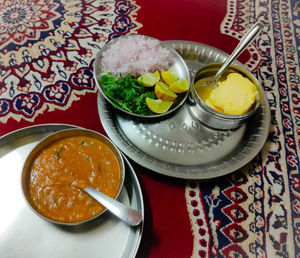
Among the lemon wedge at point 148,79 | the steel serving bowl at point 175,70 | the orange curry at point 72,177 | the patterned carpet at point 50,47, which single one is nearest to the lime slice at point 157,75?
the lemon wedge at point 148,79

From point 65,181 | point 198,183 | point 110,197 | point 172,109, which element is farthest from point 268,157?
point 65,181

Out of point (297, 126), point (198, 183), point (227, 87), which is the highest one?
point (227, 87)

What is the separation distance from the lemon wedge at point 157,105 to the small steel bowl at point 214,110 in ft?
0.48

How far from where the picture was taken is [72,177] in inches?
35.7

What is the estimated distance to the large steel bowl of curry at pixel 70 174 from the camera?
2.78 feet

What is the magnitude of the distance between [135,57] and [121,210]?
86 centimetres

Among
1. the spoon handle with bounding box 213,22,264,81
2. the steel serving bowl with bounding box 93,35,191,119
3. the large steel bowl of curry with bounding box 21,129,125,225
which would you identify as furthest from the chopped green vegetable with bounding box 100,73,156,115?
the spoon handle with bounding box 213,22,264,81

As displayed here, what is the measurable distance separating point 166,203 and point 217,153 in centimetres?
36

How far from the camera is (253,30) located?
113cm

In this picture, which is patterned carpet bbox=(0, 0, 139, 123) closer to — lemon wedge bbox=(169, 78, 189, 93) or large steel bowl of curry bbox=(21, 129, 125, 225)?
large steel bowl of curry bbox=(21, 129, 125, 225)

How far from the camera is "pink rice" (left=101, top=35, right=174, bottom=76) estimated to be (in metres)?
1.28

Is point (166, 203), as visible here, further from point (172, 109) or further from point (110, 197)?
point (172, 109)

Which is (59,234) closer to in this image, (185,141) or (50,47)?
(185,141)

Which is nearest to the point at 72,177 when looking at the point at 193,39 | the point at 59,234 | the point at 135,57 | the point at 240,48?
the point at 59,234
